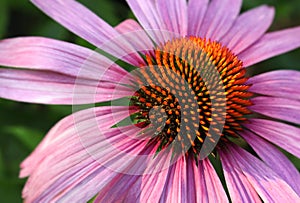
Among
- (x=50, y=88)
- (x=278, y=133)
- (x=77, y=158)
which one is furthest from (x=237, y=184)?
(x=50, y=88)

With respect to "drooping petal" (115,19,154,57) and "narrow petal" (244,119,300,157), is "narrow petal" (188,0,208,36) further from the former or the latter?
"narrow petal" (244,119,300,157)

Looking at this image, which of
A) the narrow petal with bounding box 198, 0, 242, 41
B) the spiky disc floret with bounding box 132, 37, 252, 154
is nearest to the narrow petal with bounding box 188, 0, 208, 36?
the narrow petal with bounding box 198, 0, 242, 41

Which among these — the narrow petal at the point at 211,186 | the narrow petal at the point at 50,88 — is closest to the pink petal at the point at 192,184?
the narrow petal at the point at 211,186

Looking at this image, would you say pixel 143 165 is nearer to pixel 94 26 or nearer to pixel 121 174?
pixel 121 174

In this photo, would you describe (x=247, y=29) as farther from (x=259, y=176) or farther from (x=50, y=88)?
(x=50, y=88)

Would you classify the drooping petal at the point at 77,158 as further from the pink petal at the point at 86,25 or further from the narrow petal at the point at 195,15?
the narrow petal at the point at 195,15
